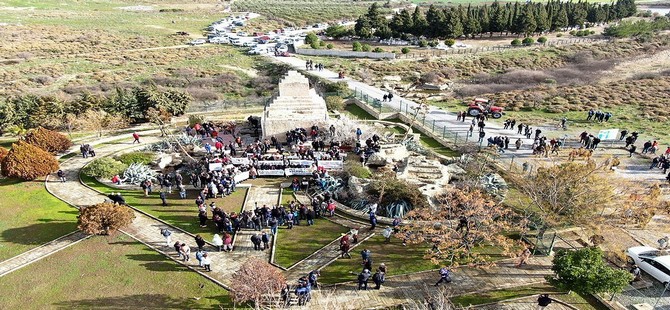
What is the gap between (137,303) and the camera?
17.7m

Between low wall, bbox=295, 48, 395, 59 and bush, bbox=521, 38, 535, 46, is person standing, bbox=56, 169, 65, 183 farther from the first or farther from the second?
bush, bbox=521, 38, 535, 46

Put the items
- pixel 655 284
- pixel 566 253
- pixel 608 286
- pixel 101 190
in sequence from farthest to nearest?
pixel 101 190
pixel 655 284
pixel 566 253
pixel 608 286

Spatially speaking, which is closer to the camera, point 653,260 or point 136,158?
point 653,260

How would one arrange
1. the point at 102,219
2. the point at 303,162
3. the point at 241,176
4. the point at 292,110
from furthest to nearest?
the point at 292,110
the point at 303,162
the point at 241,176
the point at 102,219

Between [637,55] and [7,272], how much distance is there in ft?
305

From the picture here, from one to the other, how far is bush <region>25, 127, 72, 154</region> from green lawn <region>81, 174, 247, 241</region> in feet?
19.3

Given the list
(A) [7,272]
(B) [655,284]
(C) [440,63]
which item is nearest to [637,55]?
(C) [440,63]

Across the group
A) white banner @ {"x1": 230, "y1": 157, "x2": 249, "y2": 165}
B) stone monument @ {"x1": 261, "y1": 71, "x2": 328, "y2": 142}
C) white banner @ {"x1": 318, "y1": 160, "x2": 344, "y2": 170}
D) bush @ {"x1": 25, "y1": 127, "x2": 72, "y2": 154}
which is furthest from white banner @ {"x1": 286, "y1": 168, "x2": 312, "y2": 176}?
bush @ {"x1": 25, "y1": 127, "x2": 72, "y2": 154}

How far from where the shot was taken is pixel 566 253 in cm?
1770

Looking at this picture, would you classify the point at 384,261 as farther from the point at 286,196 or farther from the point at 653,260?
the point at 653,260

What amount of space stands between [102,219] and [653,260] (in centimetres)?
2538

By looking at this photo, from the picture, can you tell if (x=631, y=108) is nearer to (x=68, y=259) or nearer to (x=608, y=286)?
(x=608, y=286)

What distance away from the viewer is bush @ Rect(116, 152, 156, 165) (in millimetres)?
29969

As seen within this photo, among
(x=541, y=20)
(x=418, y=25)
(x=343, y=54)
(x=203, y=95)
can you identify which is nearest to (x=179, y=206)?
(x=203, y=95)
